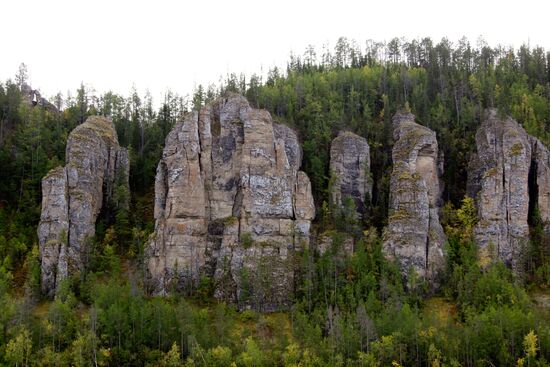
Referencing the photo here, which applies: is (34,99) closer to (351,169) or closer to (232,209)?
(232,209)

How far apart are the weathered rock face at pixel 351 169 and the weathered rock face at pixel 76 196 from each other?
32952 millimetres

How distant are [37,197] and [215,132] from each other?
1195 inches

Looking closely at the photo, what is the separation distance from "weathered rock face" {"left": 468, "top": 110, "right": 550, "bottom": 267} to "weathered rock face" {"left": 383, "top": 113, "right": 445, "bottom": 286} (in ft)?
19.8

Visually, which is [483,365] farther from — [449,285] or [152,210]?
[152,210]

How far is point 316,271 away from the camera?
87.8 meters

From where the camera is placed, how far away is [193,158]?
9538 centimetres

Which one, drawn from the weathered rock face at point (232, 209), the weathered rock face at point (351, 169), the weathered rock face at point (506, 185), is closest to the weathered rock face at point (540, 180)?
the weathered rock face at point (506, 185)

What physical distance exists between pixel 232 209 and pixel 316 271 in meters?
15.6

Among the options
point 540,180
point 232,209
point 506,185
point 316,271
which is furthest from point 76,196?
point 540,180

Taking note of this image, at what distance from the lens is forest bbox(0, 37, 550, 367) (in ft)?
238

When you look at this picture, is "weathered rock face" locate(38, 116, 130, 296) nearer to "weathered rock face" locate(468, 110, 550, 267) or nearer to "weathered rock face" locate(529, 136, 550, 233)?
"weathered rock face" locate(468, 110, 550, 267)

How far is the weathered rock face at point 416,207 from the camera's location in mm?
88188

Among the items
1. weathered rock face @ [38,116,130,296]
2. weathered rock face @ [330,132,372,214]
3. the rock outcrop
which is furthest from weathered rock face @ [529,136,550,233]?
the rock outcrop

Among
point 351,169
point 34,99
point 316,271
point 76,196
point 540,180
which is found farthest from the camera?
point 34,99
